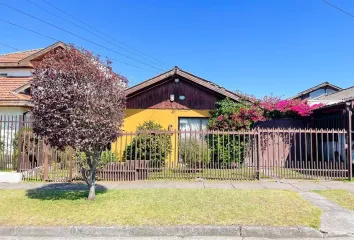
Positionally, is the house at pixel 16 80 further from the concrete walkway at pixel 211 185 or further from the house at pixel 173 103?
the concrete walkway at pixel 211 185

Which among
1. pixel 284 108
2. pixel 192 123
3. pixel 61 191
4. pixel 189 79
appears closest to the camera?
pixel 61 191

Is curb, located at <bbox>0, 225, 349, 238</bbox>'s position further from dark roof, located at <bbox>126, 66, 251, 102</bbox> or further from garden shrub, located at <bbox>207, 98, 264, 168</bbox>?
dark roof, located at <bbox>126, 66, 251, 102</bbox>

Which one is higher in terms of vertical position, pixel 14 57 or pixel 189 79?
pixel 14 57

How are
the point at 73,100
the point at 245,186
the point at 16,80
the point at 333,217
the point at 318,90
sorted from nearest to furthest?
1. the point at 333,217
2. the point at 73,100
3. the point at 245,186
4. the point at 16,80
5. the point at 318,90

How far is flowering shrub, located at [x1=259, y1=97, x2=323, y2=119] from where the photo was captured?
44.9 feet

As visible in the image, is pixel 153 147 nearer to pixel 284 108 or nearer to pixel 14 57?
pixel 284 108

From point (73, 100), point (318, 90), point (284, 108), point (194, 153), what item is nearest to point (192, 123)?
point (194, 153)

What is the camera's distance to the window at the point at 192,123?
47.8 ft

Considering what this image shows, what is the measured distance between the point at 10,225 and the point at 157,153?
6.73 meters

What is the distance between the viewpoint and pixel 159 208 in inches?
251

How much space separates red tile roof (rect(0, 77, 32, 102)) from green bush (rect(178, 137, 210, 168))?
26.2ft

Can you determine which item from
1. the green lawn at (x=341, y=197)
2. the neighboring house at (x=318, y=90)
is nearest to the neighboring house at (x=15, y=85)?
the green lawn at (x=341, y=197)

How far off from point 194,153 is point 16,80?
12.3 metres

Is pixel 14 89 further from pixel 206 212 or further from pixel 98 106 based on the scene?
pixel 206 212
